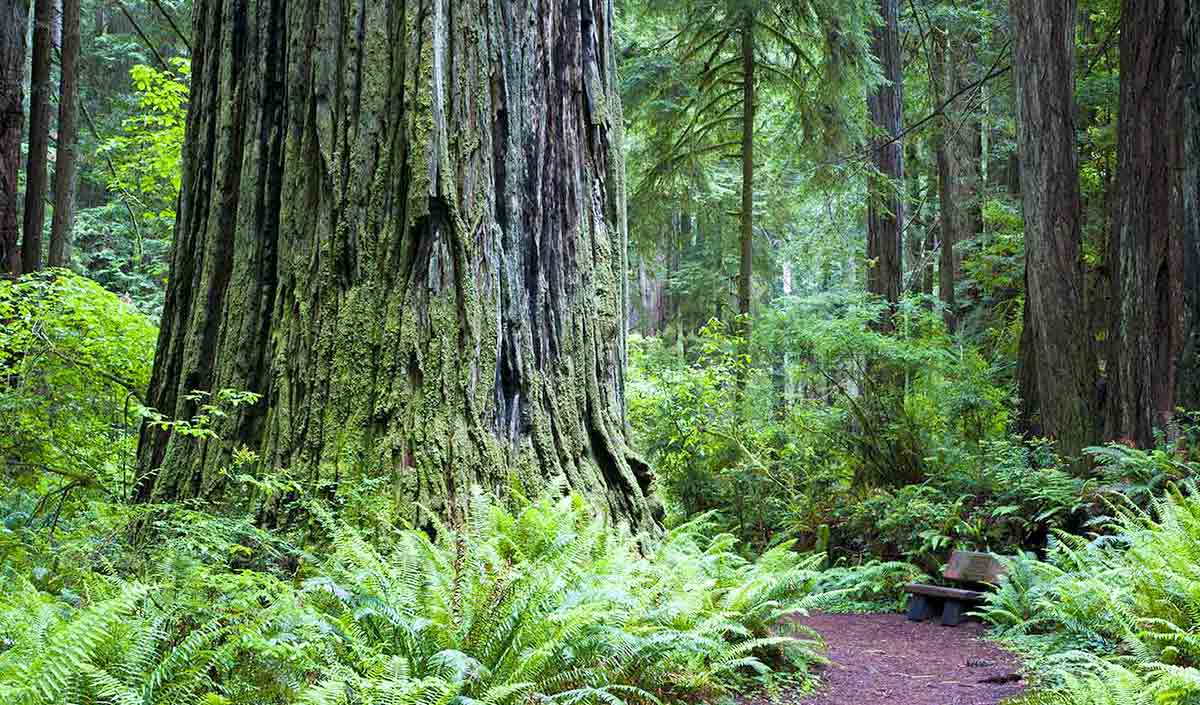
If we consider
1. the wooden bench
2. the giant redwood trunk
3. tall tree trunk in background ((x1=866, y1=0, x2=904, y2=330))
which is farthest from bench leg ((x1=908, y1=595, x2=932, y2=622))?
tall tree trunk in background ((x1=866, y1=0, x2=904, y2=330))

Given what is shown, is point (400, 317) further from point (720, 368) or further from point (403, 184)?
point (720, 368)

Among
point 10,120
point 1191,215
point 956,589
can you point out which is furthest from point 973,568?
point 10,120

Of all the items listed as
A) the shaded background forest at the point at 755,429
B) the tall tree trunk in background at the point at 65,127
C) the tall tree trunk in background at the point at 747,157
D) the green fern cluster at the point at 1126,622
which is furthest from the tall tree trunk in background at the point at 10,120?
the green fern cluster at the point at 1126,622

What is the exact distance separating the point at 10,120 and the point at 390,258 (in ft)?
23.1

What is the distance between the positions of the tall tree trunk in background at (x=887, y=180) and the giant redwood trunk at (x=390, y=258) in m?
10.2

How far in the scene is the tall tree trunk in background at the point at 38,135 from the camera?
11359 millimetres

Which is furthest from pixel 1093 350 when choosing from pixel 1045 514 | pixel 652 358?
pixel 652 358

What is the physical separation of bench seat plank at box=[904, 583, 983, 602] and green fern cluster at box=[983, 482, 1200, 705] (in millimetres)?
1126

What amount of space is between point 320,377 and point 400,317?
478 millimetres

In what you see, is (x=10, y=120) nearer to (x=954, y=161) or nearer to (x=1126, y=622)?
(x=1126, y=622)

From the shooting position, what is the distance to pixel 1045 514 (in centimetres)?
744

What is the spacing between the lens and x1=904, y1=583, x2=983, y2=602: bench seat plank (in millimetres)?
7574

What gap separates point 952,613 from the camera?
761cm

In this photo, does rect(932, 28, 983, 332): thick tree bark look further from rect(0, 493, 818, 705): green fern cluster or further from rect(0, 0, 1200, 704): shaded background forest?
rect(0, 493, 818, 705): green fern cluster
